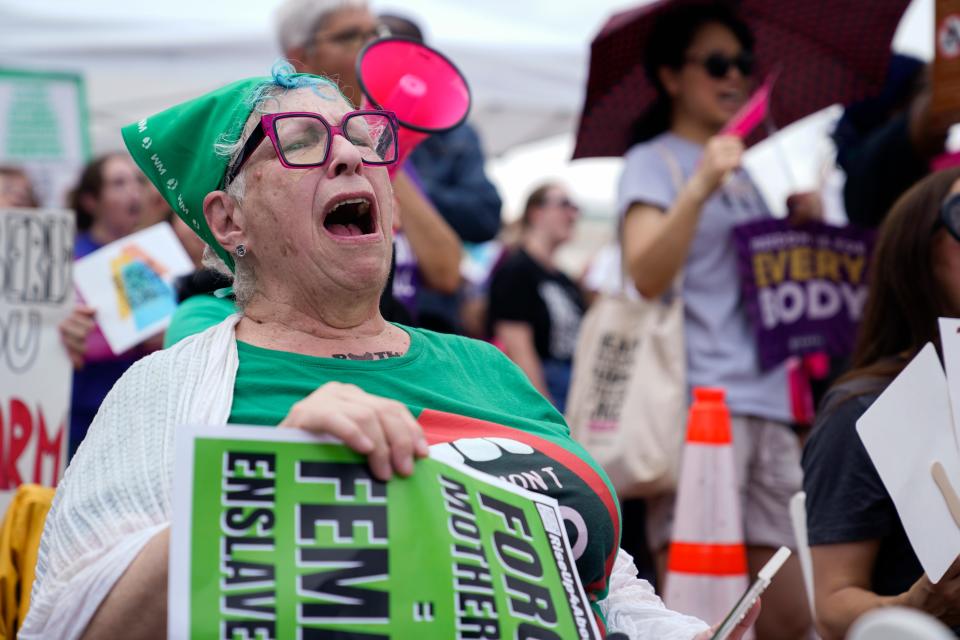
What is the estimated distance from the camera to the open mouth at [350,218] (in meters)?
2.34

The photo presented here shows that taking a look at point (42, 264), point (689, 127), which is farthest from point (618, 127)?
point (42, 264)

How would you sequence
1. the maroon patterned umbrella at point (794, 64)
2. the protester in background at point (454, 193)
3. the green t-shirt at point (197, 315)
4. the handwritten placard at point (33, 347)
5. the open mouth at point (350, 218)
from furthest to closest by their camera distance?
the protester in background at point (454, 193)
the maroon patterned umbrella at point (794, 64)
the handwritten placard at point (33, 347)
the green t-shirt at point (197, 315)
the open mouth at point (350, 218)

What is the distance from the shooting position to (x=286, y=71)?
2434 mm

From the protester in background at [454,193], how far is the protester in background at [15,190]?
1.86 metres

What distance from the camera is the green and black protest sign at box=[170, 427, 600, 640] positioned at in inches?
66.5

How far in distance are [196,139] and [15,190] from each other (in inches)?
147

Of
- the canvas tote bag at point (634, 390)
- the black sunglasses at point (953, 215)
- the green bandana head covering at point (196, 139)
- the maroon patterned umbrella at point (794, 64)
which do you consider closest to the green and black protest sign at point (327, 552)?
the green bandana head covering at point (196, 139)

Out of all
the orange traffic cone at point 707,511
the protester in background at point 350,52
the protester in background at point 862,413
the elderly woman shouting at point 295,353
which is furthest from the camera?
the protester in background at point 350,52

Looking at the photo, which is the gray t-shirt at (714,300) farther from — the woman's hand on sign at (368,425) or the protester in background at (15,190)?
the protester in background at (15,190)

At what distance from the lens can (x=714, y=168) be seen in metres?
4.00

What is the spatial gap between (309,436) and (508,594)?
0.35 metres

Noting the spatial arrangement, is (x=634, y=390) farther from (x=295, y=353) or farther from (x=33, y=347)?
(x=295, y=353)

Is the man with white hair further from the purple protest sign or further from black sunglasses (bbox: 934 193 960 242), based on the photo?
black sunglasses (bbox: 934 193 960 242)

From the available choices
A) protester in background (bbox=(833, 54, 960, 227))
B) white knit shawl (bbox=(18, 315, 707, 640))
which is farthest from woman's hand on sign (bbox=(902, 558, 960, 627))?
protester in background (bbox=(833, 54, 960, 227))
